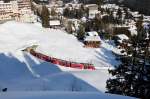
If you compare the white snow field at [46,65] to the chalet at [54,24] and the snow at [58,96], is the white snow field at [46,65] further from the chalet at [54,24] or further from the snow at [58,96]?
the chalet at [54,24]

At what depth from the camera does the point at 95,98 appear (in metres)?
9.73

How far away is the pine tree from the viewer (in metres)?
16.0

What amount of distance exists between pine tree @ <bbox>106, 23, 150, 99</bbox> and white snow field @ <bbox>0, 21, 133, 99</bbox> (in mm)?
1769

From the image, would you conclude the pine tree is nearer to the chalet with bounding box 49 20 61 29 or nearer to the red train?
the red train

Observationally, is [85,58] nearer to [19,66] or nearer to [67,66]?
[67,66]

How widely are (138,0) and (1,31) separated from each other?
211 ft

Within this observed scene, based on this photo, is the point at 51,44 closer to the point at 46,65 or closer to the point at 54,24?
the point at 46,65

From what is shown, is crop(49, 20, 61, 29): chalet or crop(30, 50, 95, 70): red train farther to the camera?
crop(49, 20, 61, 29): chalet

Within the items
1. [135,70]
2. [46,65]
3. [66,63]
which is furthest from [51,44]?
[135,70]

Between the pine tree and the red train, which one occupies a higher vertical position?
the pine tree

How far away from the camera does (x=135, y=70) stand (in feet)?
53.3

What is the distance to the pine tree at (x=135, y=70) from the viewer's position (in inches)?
630

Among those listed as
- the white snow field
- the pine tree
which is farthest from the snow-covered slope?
the pine tree

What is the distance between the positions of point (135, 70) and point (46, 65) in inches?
1179
